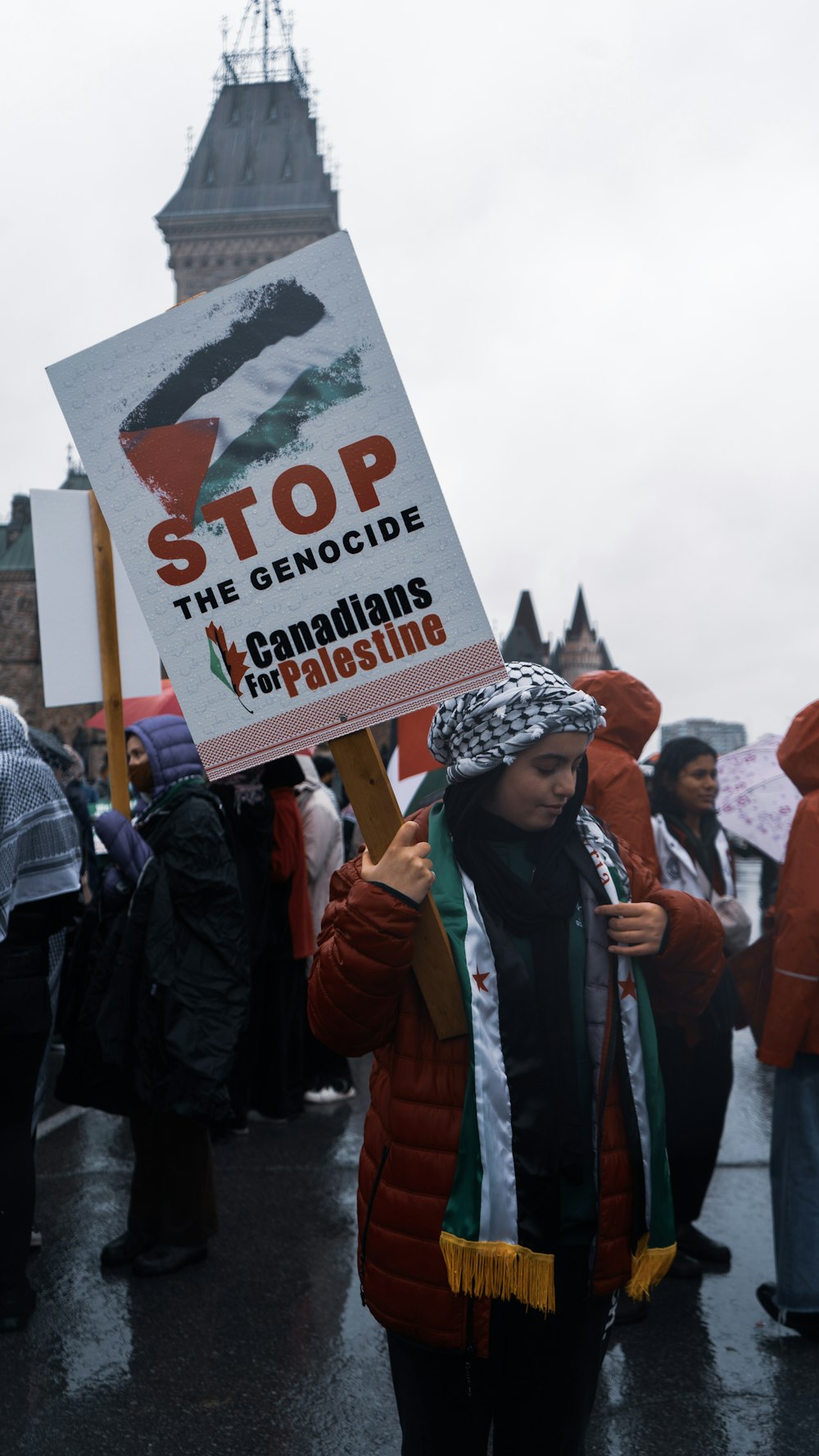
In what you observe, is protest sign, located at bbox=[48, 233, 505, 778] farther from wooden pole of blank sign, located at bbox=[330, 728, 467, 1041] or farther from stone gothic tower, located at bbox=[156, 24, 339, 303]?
stone gothic tower, located at bbox=[156, 24, 339, 303]

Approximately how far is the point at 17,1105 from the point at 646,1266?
2367mm

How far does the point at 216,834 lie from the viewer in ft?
13.5

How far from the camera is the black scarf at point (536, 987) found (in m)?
2.01

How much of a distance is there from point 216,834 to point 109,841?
0.35 meters

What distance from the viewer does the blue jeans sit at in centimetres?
369

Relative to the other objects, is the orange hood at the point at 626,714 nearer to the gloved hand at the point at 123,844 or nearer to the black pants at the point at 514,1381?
the gloved hand at the point at 123,844

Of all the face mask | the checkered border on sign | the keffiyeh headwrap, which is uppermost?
the face mask

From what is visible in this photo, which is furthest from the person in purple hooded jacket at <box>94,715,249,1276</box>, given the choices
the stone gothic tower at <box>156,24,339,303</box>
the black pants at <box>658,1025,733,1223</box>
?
the stone gothic tower at <box>156,24,339,303</box>

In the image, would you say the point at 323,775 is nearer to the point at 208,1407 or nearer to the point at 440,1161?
the point at 208,1407

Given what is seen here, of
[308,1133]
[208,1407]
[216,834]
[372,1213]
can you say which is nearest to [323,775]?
[308,1133]

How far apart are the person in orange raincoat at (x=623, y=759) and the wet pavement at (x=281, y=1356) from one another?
1472mm

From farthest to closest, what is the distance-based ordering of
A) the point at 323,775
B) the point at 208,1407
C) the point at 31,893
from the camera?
the point at 323,775 < the point at 31,893 < the point at 208,1407

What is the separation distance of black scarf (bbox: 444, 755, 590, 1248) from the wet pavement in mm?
1546

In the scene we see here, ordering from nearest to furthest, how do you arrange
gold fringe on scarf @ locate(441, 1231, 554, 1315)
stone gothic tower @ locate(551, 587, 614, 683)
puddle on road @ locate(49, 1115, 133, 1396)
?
gold fringe on scarf @ locate(441, 1231, 554, 1315), puddle on road @ locate(49, 1115, 133, 1396), stone gothic tower @ locate(551, 587, 614, 683)
